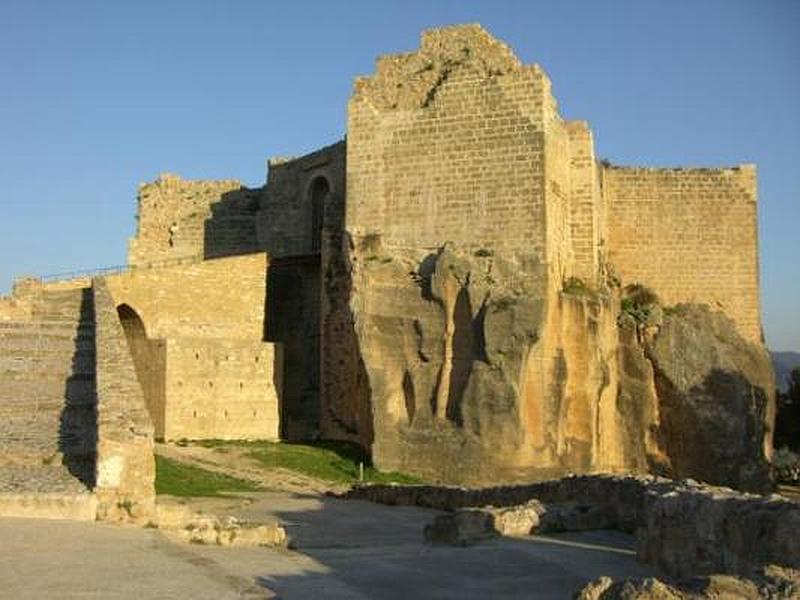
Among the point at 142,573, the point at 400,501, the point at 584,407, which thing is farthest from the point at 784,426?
the point at 142,573

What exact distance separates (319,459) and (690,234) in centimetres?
1200

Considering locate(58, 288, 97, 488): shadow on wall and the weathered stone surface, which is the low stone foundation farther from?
locate(58, 288, 97, 488): shadow on wall

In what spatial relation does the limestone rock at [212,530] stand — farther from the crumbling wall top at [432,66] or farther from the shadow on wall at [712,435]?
the shadow on wall at [712,435]

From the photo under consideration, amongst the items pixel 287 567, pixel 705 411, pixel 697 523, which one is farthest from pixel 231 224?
pixel 697 523

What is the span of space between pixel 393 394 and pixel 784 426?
1986 centimetres

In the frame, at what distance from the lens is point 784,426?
35.2 meters

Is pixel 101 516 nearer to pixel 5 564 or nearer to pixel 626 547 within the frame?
pixel 5 564

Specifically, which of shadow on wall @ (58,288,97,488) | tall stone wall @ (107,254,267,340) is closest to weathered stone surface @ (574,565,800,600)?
shadow on wall @ (58,288,97,488)

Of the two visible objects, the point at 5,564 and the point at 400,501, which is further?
the point at 400,501

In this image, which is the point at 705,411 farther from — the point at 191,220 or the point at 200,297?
the point at 191,220

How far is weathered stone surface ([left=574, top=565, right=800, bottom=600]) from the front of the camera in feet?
13.6

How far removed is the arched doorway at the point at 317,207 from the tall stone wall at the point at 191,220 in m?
2.42

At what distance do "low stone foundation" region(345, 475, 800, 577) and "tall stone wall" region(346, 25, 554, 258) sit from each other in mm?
11543

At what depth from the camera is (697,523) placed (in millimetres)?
6441
